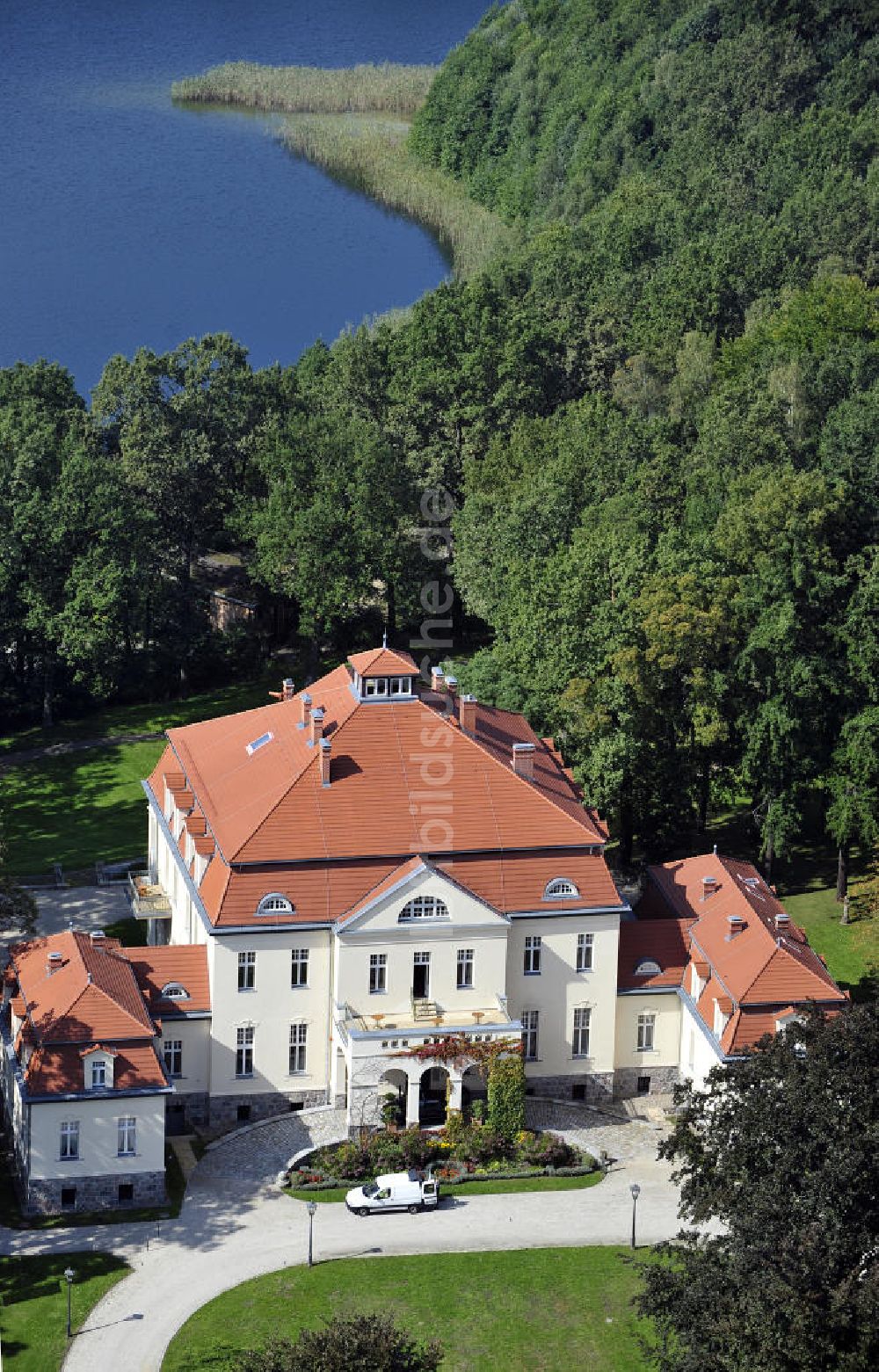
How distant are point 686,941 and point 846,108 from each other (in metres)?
111

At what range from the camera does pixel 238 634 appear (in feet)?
384

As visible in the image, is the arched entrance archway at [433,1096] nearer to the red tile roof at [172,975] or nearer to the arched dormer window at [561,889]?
the arched dormer window at [561,889]

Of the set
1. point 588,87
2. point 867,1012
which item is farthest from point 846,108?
point 867,1012

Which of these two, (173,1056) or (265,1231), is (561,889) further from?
(265,1231)

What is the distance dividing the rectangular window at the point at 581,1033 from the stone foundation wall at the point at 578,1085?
0.75m

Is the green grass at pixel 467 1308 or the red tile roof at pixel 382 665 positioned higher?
the red tile roof at pixel 382 665

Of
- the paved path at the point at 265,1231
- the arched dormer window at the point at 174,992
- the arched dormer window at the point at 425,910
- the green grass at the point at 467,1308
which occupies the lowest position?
the green grass at the point at 467,1308

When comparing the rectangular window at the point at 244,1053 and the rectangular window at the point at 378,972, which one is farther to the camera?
the rectangular window at the point at 244,1053

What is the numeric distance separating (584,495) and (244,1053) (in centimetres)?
4264

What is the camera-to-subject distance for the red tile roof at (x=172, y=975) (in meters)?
76.2

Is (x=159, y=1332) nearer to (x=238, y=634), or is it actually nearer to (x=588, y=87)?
(x=238, y=634)

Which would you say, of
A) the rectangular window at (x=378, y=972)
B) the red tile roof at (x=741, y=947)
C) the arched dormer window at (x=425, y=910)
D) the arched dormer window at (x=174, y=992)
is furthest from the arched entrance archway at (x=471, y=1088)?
the arched dormer window at (x=174, y=992)

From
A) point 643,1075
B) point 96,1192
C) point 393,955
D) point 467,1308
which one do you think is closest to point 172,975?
point 393,955

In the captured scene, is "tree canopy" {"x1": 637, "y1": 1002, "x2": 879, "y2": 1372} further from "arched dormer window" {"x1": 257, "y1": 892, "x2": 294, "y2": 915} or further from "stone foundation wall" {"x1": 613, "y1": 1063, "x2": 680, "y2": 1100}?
"arched dormer window" {"x1": 257, "y1": 892, "x2": 294, "y2": 915}
